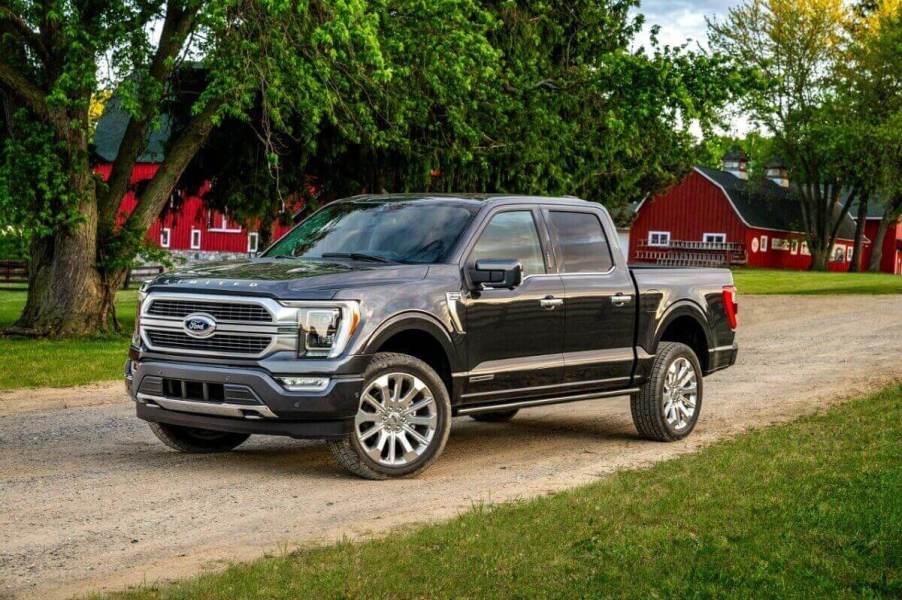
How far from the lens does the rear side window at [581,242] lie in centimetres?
1048

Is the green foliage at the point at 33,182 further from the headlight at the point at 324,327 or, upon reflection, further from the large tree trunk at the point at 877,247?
the large tree trunk at the point at 877,247

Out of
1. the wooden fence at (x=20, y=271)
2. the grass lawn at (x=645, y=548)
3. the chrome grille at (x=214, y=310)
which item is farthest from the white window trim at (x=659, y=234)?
the chrome grille at (x=214, y=310)

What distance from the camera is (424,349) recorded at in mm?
9430

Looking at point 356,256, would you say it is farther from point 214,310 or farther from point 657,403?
point 657,403

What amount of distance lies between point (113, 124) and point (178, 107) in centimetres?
4595

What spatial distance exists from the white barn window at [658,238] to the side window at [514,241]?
235 feet

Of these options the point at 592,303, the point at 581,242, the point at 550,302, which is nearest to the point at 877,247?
the point at 581,242

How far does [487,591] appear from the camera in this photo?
19.3 feet

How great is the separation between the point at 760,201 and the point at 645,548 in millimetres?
77568

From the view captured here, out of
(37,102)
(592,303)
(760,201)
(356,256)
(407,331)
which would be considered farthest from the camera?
(760,201)

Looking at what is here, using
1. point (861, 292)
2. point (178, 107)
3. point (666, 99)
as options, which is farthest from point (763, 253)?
point (178, 107)

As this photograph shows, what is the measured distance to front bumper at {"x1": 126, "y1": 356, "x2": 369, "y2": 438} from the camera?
27.6ft

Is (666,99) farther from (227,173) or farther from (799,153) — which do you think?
(799,153)

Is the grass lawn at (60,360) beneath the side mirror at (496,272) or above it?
beneath
